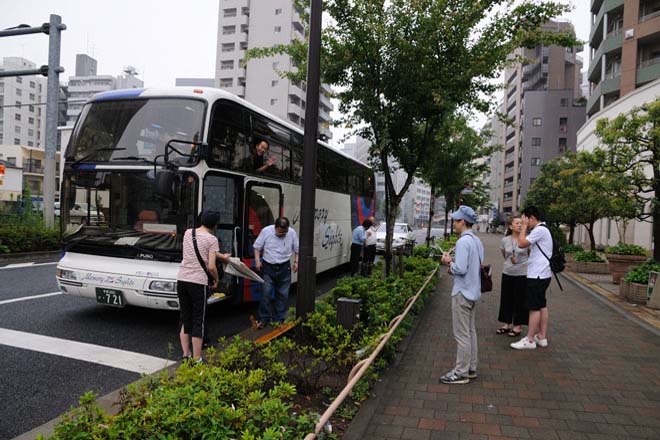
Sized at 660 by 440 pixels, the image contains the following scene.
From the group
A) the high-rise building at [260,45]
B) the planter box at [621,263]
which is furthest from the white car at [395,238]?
the high-rise building at [260,45]

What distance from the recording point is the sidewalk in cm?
368

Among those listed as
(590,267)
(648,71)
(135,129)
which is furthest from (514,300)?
(648,71)

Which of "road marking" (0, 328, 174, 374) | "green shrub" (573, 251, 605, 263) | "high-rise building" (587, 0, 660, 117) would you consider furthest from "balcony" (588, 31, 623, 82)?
"road marking" (0, 328, 174, 374)

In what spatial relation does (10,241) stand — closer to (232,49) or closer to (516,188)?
(232,49)

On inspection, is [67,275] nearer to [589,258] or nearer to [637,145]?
[637,145]

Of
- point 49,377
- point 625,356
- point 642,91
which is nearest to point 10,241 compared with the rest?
point 49,377

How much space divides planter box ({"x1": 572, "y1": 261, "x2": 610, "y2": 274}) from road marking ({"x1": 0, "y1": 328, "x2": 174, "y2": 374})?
50.6 feet

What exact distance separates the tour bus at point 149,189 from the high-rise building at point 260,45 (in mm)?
50743

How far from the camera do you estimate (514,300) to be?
265 inches

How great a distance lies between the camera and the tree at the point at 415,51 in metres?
8.47

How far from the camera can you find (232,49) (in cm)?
6184

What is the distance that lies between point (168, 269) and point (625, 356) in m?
6.06

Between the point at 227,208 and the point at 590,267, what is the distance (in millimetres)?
14268

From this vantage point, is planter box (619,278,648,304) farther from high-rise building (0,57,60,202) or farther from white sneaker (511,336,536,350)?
high-rise building (0,57,60,202)
